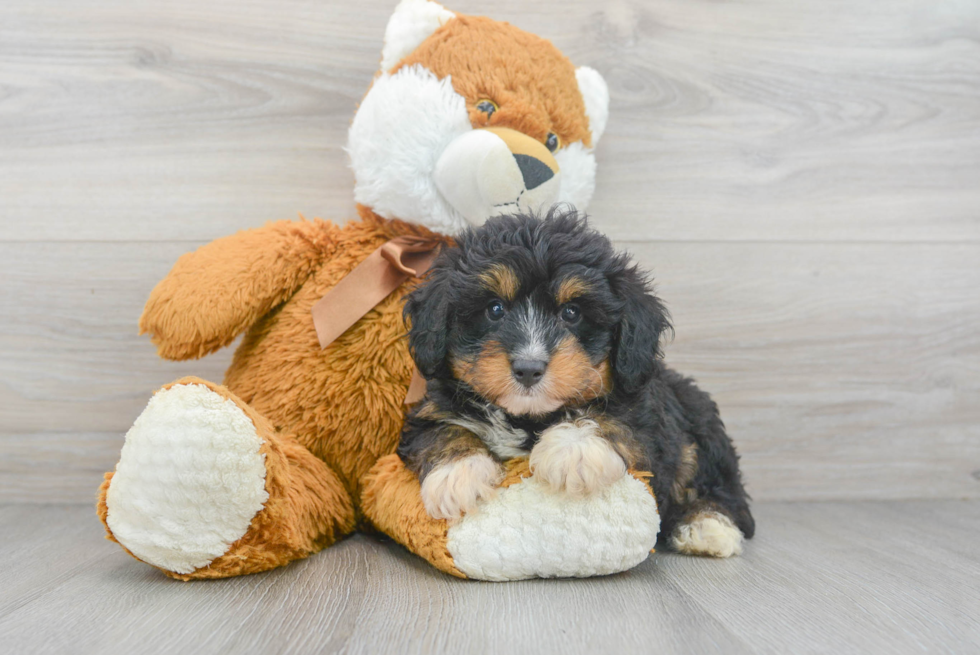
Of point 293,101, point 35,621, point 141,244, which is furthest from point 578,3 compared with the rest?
point 35,621

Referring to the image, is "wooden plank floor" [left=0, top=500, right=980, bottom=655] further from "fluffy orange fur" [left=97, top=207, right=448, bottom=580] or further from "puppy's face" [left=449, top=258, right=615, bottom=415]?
"puppy's face" [left=449, top=258, right=615, bottom=415]

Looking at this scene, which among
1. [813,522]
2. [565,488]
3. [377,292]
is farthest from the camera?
[813,522]

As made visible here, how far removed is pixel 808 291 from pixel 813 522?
2.60 ft

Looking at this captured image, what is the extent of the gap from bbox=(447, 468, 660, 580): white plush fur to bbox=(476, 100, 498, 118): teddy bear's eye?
0.96 m

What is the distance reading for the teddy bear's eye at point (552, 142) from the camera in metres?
1.94

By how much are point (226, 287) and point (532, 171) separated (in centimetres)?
84

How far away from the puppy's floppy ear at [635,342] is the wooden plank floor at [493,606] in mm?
455

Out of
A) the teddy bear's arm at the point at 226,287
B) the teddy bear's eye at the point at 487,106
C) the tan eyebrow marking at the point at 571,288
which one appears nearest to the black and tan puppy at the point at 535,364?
the tan eyebrow marking at the point at 571,288

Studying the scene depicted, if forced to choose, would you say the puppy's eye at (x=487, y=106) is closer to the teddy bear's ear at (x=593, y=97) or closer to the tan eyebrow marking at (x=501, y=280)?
the teddy bear's ear at (x=593, y=97)

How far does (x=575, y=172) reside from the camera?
202 centimetres

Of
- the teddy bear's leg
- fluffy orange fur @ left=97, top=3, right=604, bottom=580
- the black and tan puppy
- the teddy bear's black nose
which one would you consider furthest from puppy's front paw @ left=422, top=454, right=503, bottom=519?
the teddy bear's black nose

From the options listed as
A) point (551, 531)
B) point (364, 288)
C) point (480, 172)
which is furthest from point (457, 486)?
point (480, 172)

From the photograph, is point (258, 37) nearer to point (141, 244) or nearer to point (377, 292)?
point (141, 244)

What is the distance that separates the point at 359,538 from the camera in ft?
6.34
